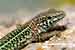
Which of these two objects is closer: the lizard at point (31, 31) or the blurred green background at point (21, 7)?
the lizard at point (31, 31)

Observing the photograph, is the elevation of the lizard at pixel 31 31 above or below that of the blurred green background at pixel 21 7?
below

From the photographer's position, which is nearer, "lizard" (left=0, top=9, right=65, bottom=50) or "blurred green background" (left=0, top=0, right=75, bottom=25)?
"lizard" (left=0, top=9, right=65, bottom=50)

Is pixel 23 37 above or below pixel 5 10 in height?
below

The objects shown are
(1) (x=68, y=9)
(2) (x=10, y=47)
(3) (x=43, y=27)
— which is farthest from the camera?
(1) (x=68, y=9)

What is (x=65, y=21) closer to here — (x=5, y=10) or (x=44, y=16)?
(x=44, y=16)

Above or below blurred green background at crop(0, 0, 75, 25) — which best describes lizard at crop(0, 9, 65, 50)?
below

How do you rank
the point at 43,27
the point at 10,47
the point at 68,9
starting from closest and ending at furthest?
the point at 10,47
the point at 43,27
the point at 68,9

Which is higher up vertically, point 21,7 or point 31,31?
point 21,7

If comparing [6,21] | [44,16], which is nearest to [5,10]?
[6,21]
